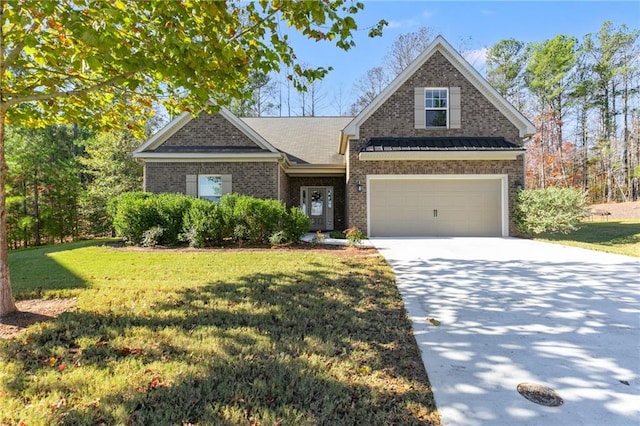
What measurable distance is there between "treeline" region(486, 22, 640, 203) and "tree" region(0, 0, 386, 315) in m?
29.8

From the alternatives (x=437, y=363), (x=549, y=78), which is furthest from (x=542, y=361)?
(x=549, y=78)

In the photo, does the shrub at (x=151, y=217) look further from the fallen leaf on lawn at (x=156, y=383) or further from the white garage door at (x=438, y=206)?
the fallen leaf on lawn at (x=156, y=383)

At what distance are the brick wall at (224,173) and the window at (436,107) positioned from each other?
638 centimetres

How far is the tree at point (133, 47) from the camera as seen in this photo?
11.3 ft

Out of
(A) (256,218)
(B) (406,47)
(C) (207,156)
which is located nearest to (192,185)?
(C) (207,156)

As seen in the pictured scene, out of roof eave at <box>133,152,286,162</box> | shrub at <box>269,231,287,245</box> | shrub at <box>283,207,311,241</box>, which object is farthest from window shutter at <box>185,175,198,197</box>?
shrub at <box>283,207,311,241</box>

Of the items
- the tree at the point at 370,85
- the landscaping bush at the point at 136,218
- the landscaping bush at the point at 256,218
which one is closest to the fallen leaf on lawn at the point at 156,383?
the landscaping bush at the point at 256,218

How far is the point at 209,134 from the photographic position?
43.5 feet

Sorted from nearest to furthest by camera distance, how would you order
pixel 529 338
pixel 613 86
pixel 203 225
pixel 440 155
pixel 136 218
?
pixel 529 338, pixel 203 225, pixel 136 218, pixel 440 155, pixel 613 86

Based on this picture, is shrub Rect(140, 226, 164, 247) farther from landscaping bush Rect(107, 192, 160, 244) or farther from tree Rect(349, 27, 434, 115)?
tree Rect(349, 27, 434, 115)

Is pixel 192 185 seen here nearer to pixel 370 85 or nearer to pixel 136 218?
pixel 136 218

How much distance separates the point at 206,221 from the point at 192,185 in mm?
3778

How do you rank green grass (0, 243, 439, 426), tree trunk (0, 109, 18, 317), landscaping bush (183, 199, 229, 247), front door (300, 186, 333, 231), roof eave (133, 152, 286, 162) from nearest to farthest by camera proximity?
green grass (0, 243, 439, 426), tree trunk (0, 109, 18, 317), landscaping bush (183, 199, 229, 247), roof eave (133, 152, 286, 162), front door (300, 186, 333, 231)

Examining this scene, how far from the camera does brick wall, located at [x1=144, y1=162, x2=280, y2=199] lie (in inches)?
510
